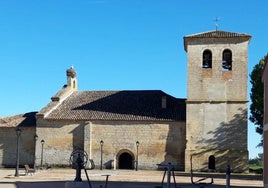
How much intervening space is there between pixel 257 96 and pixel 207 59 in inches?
219

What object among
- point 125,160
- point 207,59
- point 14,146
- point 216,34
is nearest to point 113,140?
point 125,160

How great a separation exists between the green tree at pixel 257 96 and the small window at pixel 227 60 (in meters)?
3.53

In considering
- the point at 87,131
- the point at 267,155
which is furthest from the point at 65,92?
the point at 267,155

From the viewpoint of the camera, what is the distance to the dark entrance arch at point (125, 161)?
3653cm

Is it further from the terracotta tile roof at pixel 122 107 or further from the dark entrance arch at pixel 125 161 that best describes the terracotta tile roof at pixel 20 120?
the dark entrance arch at pixel 125 161

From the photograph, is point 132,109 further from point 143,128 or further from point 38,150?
point 38,150

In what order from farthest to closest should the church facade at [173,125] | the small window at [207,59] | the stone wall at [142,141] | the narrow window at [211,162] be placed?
the small window at [207,59], the stone wall at [142,141], the narrow window at [211,162], the church facade at [173,125]

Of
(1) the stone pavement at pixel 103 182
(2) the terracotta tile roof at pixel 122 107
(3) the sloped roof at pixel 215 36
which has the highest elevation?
(3) the sloped roof at pixel 215 36

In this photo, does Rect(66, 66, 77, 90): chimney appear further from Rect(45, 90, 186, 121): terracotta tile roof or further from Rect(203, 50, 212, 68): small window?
Rect(203, 50, 212, 68): small window

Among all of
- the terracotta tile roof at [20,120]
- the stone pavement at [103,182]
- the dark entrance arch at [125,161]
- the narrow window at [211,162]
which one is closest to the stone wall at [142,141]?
the dark entrance arch at [125,161]

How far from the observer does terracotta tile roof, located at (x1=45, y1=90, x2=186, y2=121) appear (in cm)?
3603

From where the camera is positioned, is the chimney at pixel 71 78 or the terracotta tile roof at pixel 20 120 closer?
the terracotta tile roof at pixel 20 120

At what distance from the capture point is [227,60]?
3544 centimetres

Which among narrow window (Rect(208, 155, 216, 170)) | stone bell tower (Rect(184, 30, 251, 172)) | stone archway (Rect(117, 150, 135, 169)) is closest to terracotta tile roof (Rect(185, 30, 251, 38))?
stone bell tower (Rect(184, 30, 251, 172))
